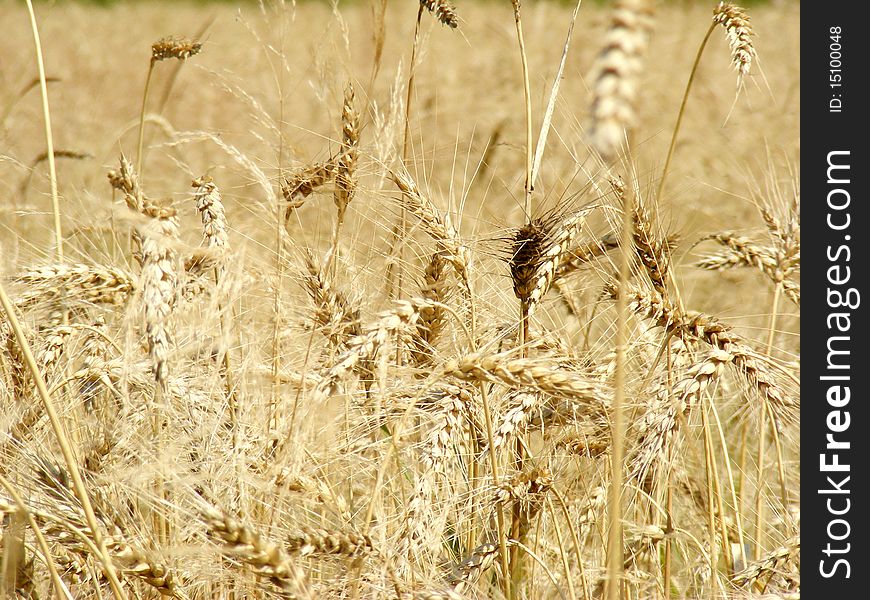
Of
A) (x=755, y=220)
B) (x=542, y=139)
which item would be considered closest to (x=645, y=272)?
(x=542, y=139)

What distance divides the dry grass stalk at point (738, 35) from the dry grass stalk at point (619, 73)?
0.57 meters

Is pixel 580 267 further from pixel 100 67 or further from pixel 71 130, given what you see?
pixel 100 67

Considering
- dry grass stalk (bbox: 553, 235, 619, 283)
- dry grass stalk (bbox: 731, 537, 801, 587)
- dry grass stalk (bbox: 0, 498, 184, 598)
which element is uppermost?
dry grass stalk (bbox: 553, 235, 619, 283)

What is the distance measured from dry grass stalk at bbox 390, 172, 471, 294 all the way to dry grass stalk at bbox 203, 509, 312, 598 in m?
0.51

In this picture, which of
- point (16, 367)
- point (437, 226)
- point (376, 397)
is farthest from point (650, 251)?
point (16, 367)

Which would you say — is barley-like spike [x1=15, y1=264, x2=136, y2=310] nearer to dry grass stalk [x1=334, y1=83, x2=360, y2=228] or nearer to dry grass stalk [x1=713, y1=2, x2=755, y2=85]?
dry grass stalk [x1=334, y1=83, x2=360, y2=228]

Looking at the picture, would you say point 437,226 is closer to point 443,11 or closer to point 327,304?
point 327,304

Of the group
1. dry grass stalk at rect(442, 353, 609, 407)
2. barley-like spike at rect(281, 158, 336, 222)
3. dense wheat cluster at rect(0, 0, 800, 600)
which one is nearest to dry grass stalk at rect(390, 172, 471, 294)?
dense wheat cluster at rect(0, 0, 800, 600)

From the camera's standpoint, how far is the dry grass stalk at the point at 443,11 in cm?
149

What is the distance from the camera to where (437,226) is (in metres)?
1.33

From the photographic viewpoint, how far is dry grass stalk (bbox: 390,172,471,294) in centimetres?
130

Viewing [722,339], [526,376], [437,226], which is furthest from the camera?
[437,226]

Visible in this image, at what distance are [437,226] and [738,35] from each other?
54 centimetres

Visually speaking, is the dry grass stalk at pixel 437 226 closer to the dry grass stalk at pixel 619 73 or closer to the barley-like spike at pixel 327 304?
the barley-like spike at pixel 327 304
